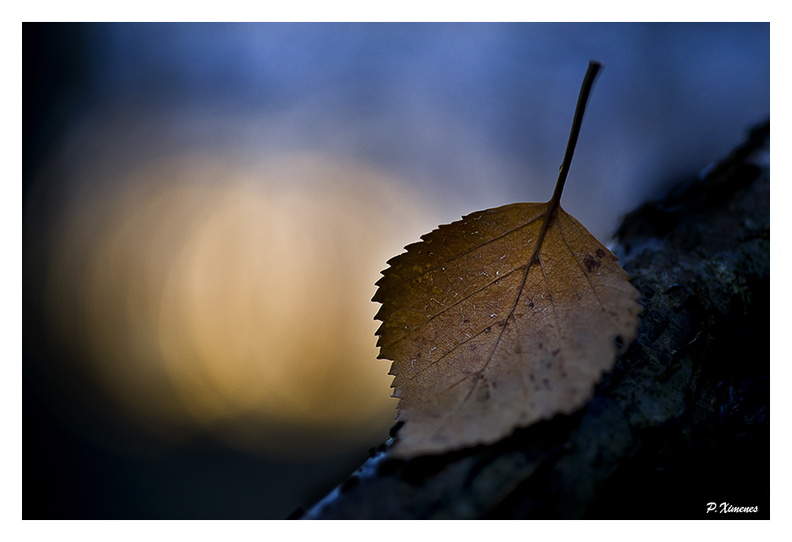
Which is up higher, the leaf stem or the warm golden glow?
the warm golden glow

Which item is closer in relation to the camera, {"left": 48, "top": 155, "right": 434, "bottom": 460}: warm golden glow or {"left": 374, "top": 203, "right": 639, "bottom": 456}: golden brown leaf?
{"left": 374, "top": 203, "right": 639, "bottom": 456}: golden brown leaf

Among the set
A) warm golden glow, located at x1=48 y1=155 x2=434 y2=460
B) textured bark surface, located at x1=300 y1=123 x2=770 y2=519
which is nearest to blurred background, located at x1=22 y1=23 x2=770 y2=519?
warm golden glow, located at x1=48 y1=155 x2=434 y2=460

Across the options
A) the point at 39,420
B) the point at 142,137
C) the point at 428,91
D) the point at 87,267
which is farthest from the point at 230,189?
the point at 39,420

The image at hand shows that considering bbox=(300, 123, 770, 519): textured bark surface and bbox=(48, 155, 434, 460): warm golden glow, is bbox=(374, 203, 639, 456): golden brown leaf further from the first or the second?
bbox=(48, 155, 434, 460): warm golden glow
